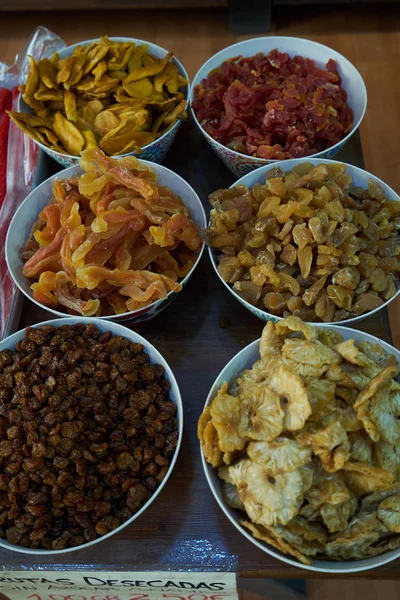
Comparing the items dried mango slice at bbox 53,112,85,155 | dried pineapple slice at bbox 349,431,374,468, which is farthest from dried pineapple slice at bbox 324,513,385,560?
dried mango slice at bbox 53,112,85,155

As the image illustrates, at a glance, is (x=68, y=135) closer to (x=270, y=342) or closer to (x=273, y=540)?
(x=270, y=342)

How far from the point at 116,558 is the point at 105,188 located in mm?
899

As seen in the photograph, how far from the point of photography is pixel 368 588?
5.83ft

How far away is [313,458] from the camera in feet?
3.14

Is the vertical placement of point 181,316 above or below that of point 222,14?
below

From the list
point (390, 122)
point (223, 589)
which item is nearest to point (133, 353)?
point (223, 589)

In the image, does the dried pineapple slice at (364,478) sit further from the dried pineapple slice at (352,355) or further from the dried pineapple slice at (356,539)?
the dried pineapple slice at (352,355)

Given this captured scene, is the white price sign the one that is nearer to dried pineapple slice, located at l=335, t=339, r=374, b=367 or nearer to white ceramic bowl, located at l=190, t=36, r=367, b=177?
dried pineapple slice, located at l=335, t=339, r=374, b=367

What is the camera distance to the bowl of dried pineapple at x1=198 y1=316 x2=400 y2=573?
3.02 feet

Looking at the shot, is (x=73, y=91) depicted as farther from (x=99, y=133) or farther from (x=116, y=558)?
(x=116, y=558)

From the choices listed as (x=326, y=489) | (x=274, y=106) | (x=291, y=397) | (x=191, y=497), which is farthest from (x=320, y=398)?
(x=274, y=106)

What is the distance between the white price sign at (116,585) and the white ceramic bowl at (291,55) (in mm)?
1104

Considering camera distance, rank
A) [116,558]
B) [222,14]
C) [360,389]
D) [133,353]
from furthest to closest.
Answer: [222,14] < [133,353] < [116,558] < [360,389]

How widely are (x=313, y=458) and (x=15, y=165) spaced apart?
1347mm
